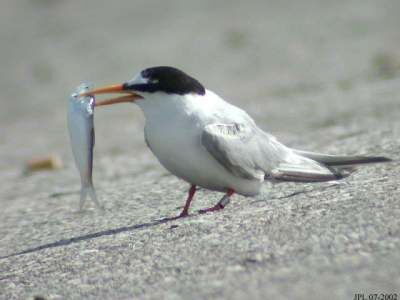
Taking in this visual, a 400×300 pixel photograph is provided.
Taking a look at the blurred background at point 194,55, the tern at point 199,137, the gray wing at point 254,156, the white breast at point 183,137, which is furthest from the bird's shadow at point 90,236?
the blurred background at point 194,55

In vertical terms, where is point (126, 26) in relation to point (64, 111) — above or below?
above

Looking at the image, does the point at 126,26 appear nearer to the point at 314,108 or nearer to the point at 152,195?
the point at 314,108

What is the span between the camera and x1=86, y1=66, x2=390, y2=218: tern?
5.19m

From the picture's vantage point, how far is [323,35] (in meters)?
16.4

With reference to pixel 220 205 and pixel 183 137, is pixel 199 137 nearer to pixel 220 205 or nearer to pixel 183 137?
pixel 183 137

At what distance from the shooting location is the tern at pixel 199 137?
204 inches

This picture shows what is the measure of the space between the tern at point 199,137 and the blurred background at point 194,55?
352 cm

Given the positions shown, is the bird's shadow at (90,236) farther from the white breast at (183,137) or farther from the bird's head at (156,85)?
the bird's head at (156,85)

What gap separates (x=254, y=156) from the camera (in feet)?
18.0

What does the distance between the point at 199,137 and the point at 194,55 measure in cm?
1079

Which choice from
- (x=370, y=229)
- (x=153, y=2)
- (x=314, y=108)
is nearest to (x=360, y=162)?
(x=370, y=229)

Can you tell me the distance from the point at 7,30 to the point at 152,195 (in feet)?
43.0

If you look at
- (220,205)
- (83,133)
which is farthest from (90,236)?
(220,205)

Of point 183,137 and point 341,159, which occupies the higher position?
point 183,137
